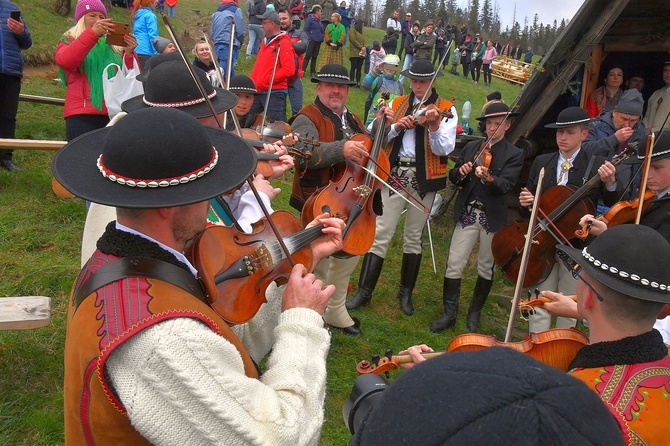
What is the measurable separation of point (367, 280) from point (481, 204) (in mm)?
1314

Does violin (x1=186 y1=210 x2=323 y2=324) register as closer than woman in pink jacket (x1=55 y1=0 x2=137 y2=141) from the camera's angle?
Yes

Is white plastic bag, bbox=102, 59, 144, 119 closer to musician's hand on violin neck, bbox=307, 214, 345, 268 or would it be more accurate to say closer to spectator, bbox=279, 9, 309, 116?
musician's hand on violin neck, bbox=307, 214, 345, 268

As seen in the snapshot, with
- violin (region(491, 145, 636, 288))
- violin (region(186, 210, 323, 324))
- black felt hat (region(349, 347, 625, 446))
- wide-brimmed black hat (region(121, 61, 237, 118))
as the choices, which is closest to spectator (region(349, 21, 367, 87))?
violin (region(491, 145, 636, 288))

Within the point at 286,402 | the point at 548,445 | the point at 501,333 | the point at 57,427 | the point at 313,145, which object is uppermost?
the point at 548,445

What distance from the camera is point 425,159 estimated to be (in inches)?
188

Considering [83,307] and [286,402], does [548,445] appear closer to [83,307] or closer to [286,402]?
[286,402]

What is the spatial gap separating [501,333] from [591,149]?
1955 millimetres

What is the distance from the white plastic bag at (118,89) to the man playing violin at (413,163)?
7.03 ft

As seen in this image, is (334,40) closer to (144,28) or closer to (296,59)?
(296,59)

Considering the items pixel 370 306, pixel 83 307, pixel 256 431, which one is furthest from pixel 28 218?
pixel 256 431

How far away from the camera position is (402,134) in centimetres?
485

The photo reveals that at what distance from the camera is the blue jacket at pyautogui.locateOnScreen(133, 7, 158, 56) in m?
6.96

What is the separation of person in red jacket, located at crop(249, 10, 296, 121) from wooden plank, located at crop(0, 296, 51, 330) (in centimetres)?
460

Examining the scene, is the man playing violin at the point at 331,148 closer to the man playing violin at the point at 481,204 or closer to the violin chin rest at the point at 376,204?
the violin chin rest at the point at 376,204
